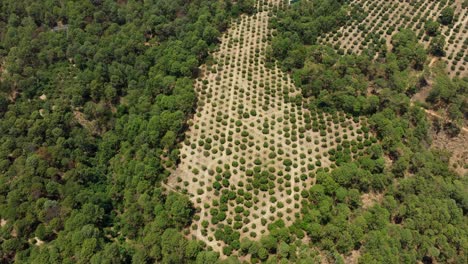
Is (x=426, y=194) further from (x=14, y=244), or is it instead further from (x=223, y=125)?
(x=14, y=244)

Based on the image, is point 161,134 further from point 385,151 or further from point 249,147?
point 385,151

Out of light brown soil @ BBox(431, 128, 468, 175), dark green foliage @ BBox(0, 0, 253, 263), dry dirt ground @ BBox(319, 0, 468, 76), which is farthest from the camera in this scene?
dry dirt ground @ BBox(319, 0, 468, 76)

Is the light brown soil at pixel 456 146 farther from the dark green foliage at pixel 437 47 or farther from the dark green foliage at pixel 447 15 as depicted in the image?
the dark green foliage at pixel 447 15

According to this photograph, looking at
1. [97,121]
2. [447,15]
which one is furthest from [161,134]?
[447,15]

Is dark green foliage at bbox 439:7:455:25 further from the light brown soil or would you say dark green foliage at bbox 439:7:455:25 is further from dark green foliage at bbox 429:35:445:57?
the light brown soil

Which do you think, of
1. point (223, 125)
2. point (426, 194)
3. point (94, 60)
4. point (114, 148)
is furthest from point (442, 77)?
point (94, 60)

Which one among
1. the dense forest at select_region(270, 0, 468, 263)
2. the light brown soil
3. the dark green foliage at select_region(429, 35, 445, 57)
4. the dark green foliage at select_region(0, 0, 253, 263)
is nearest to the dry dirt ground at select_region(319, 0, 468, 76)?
the dark green foliage at select_region(429, 35, 445, 57)

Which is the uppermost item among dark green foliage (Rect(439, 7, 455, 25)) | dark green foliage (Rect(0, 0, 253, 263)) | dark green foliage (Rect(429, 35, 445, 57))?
dark green foliage (Rect(439, 7, 455, 25))
